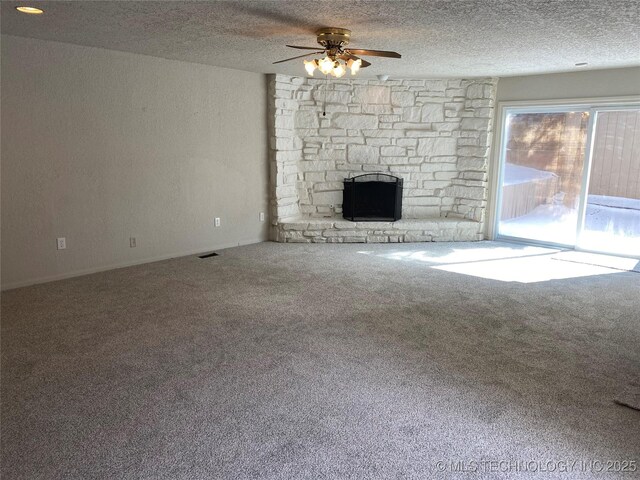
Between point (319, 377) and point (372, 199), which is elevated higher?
point (372, 199)

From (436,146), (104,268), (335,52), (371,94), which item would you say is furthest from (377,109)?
(104,268)

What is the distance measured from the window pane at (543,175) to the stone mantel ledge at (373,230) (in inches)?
24.9

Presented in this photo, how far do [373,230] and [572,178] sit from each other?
2.71 m

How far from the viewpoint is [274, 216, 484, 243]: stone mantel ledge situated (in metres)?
6.50

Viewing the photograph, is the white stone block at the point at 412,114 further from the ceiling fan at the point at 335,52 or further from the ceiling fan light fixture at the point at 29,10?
the ceiling fan light fixture at the point at 29,10

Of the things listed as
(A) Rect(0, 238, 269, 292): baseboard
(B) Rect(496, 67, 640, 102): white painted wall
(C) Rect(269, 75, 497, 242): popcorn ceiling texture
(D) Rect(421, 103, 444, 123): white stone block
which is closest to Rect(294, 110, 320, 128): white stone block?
(C) Rect(269, 75, 497, 242): popcorn ceiling texture

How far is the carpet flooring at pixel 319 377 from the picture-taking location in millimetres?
2105

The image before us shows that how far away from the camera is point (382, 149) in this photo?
22.2ft

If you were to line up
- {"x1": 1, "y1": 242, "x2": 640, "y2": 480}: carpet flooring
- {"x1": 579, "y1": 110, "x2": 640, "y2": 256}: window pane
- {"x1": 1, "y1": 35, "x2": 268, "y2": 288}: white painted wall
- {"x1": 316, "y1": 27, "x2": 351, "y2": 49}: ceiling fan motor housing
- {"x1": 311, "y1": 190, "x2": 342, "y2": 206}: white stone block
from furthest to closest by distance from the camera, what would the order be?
{"x1": 311, "y1": 190, "x2": 342, "y2": 206}: white stone block < {"x1": 579, "y1": 110, "x2": 640, "y2": 256}: window pane < {"x1": 1, "y1": 35, "x2": 268, "y2": 288}: white painted wall < {"x1": 316, "y1": 27, "x2": 351, "y2": 49}: ceiling fan motor housing < {"x1": 1, "y1": 242, "x2": 640, "y2": 480}: carpet flooring

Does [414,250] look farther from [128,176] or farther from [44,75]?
[44,75]

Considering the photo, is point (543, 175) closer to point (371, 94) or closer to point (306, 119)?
point (371, 94)

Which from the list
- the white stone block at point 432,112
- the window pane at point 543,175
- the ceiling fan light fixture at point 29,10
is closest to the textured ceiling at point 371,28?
the ceiling fan light fixture at point 29,10

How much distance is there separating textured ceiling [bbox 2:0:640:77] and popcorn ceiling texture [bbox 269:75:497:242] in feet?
Result: 4.59

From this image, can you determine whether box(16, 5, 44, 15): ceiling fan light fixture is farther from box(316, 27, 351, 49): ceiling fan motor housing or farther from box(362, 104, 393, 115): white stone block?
box(362, 104, 393, 115): white stone block
